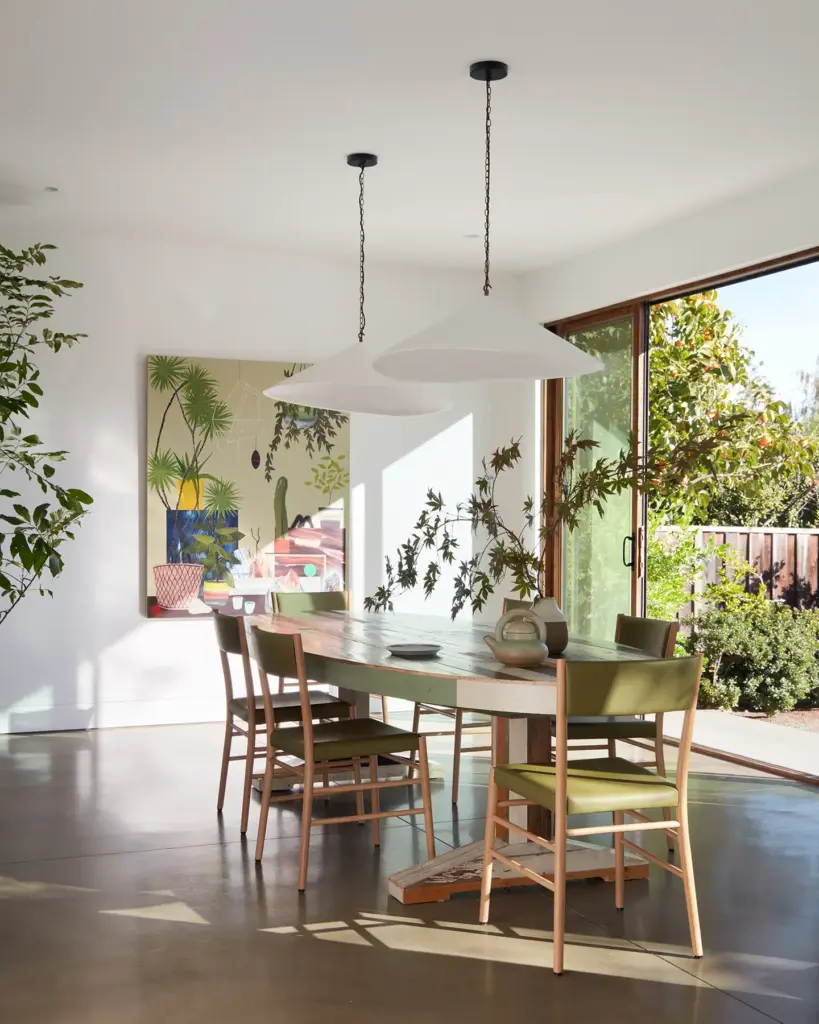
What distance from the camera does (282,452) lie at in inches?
285

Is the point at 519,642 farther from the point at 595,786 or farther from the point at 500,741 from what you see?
the point at 595,786

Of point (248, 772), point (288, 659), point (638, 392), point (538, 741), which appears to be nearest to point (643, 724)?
point (538, 741)

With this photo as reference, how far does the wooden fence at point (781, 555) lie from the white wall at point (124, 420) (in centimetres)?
305

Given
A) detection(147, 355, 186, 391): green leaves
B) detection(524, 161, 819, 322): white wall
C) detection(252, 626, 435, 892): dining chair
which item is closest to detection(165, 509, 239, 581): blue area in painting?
detection(147, 355, 186, 391): green leaves

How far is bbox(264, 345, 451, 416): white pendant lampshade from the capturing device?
15.5 ft

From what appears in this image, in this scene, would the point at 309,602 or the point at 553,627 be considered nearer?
the point at 553,627

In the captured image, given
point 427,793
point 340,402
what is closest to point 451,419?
point 340,402

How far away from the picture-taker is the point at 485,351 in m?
4.00

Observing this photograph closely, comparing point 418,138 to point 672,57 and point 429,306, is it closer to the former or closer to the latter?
point 672,57

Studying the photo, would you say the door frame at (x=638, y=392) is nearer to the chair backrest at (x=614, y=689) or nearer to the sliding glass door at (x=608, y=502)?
the sliding glass door at (x=608, y=502)

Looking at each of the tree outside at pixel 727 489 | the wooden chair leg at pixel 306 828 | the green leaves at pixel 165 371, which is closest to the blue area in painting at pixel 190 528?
the green leaves at pixel 165 371

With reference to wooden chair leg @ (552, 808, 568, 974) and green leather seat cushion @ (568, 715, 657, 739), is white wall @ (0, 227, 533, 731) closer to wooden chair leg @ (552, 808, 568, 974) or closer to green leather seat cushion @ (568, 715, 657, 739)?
green leather seat cushion @ (568, 715, 657, 739)

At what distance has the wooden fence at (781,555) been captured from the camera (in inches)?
301

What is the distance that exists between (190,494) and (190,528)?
0.69ft
